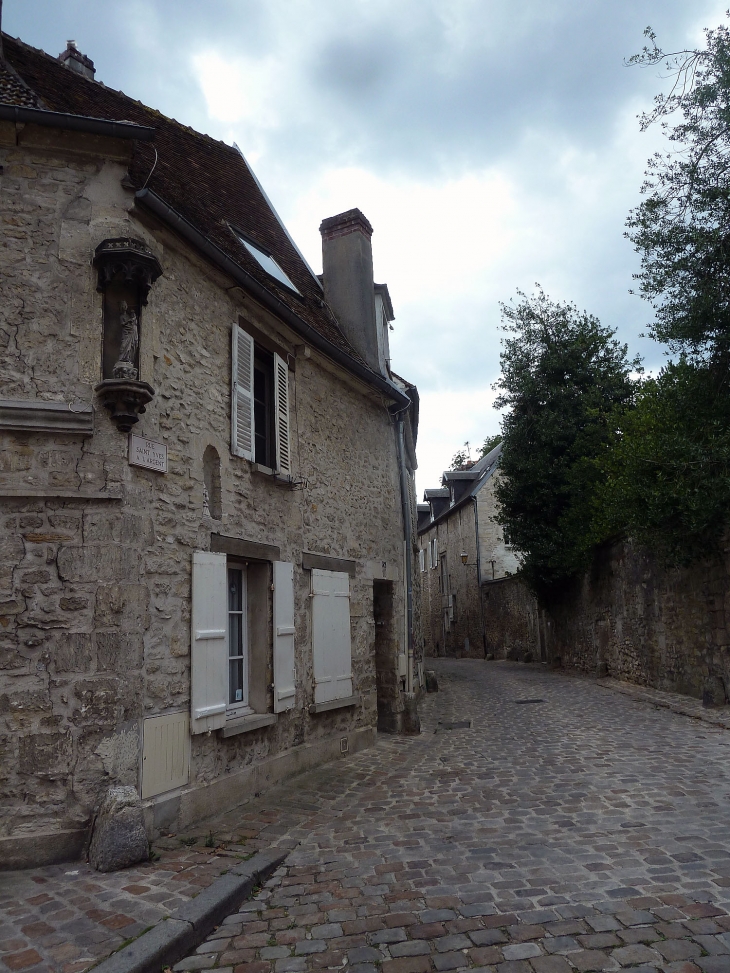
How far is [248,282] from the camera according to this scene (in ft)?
19.4

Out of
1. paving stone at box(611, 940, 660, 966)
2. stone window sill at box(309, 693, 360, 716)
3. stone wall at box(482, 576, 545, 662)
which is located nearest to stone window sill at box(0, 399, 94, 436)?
stone window sill at box(309, 693, 360, 716)

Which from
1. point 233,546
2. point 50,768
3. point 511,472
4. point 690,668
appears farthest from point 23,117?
point 511,472

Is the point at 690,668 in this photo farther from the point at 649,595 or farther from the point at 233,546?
the point at 233,546

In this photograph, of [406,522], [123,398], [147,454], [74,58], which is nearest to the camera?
[123,398]

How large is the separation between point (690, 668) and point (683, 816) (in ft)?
19.7

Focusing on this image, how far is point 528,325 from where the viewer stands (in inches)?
682

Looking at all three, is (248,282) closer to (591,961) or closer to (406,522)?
(406,522)

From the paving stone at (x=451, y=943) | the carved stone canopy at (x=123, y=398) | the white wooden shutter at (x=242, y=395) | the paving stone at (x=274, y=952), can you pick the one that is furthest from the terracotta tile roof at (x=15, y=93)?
the paving stone at (x=451, y=943)

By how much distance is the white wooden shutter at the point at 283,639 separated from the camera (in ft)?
19.8

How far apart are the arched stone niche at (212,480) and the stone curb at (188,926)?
2553 millimetres

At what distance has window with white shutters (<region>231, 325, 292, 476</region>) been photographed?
600 cm

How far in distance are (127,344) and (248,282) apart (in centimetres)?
166

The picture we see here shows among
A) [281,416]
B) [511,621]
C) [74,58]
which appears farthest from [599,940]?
[511,621]

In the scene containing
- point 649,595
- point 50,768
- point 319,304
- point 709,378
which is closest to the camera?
point 50,768
